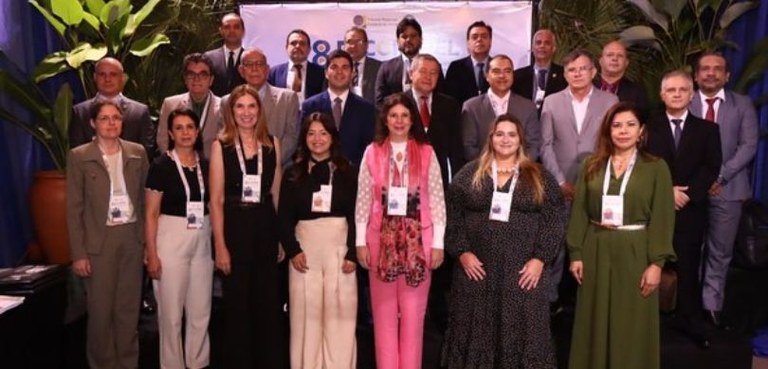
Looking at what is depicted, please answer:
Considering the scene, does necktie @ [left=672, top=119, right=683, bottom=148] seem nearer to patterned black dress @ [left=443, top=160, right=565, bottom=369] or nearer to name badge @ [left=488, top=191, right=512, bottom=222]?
patterned black dress @ [left=443, top=160, right=565, bottom=369]

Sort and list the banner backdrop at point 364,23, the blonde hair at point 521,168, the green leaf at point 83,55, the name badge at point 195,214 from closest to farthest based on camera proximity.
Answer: the blonde hair at point 521,168, the name badge at point 195,214, the green leaf at point 83,55, the banner backdrop at point 364,23

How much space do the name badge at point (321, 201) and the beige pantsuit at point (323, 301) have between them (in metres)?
0.05

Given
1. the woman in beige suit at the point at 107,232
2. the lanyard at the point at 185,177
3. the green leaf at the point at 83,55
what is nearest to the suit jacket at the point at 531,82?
the lanyard at the point at 185,177

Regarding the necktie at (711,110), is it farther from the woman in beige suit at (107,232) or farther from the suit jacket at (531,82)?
the woman in beige suit at (107,232)

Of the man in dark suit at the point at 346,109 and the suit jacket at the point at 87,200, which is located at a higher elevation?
the man in dark suit at the point at 346,109

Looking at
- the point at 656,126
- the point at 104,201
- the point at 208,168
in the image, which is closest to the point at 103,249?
the point at 104,201

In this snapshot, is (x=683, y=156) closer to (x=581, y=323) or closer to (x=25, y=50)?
(x=581, y=323)

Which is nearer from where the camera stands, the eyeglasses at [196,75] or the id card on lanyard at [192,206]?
the id card on lanyard at [192,206]

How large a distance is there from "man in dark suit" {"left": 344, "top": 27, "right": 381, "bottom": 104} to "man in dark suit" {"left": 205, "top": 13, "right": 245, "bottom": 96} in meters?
0.77

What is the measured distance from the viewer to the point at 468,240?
10.4 ft

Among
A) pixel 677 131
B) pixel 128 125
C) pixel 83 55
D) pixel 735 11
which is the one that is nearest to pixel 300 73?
pixel 128 125

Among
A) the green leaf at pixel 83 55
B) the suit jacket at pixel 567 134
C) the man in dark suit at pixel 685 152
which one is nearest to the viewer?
the man in dark suit at pixel 685 152

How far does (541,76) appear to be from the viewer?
4.62 metres

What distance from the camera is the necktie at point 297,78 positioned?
15.5 ft
